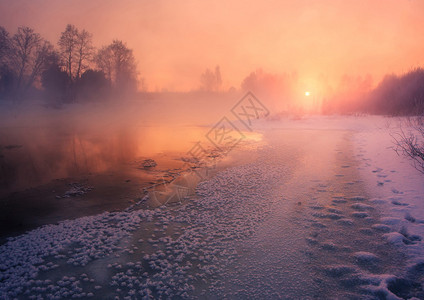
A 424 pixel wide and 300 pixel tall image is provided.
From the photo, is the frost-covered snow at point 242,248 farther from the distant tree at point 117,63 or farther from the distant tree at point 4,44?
the distant tree at point 117,63

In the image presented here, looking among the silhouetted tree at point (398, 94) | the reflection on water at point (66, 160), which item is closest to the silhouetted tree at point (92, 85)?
the reflection on water at point (66, 160)

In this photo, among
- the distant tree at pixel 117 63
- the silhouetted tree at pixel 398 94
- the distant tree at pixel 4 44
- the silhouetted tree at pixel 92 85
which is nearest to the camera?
the silhouetted tree at pixel 398 94

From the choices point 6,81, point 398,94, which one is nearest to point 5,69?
point 6,81

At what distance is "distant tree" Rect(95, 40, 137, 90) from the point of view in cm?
4316

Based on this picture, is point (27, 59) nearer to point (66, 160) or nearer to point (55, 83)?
point (55, 83)

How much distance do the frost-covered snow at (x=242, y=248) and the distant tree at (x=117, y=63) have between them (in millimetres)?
43557

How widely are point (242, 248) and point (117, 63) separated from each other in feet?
155

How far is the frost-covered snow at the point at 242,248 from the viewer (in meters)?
3.10

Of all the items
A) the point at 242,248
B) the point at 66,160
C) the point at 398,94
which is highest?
the point at 398,94

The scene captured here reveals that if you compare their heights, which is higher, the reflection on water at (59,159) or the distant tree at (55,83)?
the distant tree at (55,83)

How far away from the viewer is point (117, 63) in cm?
4403

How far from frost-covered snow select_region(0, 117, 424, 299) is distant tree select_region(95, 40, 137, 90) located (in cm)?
4356

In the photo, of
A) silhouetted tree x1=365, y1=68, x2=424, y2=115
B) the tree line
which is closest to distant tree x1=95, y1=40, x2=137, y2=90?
the tree line

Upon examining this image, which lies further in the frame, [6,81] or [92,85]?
[92,85]
